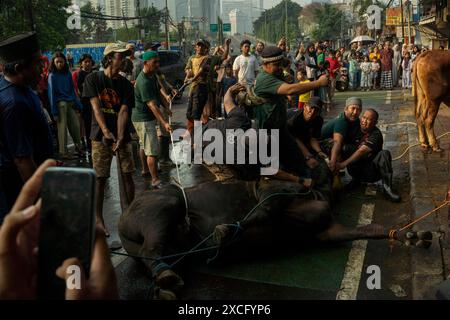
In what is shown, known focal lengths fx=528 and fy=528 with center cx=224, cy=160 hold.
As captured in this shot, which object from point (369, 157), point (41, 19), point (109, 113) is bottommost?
point (369, 157)

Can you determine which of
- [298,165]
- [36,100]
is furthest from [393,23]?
[36,100]

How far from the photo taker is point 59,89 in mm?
9203

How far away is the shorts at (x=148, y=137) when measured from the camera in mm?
7145

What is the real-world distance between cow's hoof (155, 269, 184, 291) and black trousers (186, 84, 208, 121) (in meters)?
6.02

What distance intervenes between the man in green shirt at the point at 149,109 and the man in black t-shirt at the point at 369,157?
2409 millimetres

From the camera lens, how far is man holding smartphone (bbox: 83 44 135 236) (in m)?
5.55

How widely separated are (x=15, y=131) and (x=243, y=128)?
2134 millimetres

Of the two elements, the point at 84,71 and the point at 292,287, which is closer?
the point at 292,287

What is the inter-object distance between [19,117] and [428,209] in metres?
4.22

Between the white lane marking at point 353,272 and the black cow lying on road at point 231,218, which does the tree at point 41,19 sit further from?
the white lane marking at point 353,272

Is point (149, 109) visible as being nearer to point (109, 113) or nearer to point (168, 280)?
point (109, 113)

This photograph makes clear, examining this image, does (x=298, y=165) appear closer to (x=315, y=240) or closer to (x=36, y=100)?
(x=315, y=240)

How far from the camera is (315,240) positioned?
15.8ft

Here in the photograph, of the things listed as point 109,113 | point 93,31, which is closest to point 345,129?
point 109,113
